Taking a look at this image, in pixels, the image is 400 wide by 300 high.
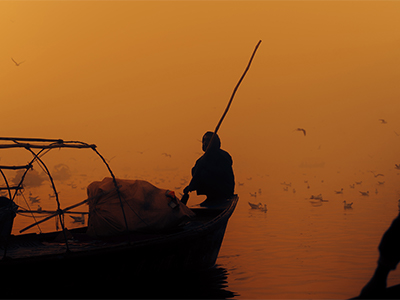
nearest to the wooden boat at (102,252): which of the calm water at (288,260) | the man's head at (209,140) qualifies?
the calm water at (288,260)

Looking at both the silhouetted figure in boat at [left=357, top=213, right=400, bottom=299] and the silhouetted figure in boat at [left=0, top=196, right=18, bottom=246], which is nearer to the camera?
the silhouetted figure in boat at [left=357, top=213, right=400, bottom=299]

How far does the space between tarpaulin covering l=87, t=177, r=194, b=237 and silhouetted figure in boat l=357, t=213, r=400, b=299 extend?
16.7 feet

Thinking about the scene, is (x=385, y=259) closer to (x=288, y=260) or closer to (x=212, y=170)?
(x=212, y=170)

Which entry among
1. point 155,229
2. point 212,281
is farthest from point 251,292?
point 155,229

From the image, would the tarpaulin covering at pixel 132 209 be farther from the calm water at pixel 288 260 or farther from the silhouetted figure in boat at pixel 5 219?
the silhouetted figure in boat at pixel 5 219

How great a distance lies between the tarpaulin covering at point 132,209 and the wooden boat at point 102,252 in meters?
0.20

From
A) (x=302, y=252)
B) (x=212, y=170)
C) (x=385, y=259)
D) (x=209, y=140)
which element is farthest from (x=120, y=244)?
(x=302, y=252)

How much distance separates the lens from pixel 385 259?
4.03m

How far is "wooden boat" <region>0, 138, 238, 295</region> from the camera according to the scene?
7059 millimetres

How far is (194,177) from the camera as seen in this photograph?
11609mm

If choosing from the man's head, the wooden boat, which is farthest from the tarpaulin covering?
the man's head

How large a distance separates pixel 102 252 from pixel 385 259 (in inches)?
183

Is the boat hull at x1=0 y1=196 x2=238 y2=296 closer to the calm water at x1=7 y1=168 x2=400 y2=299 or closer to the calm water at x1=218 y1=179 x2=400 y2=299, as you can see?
the calm water at x1=7 y1=168 x2=400 y2=299

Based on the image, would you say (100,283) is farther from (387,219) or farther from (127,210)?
(387,219)
